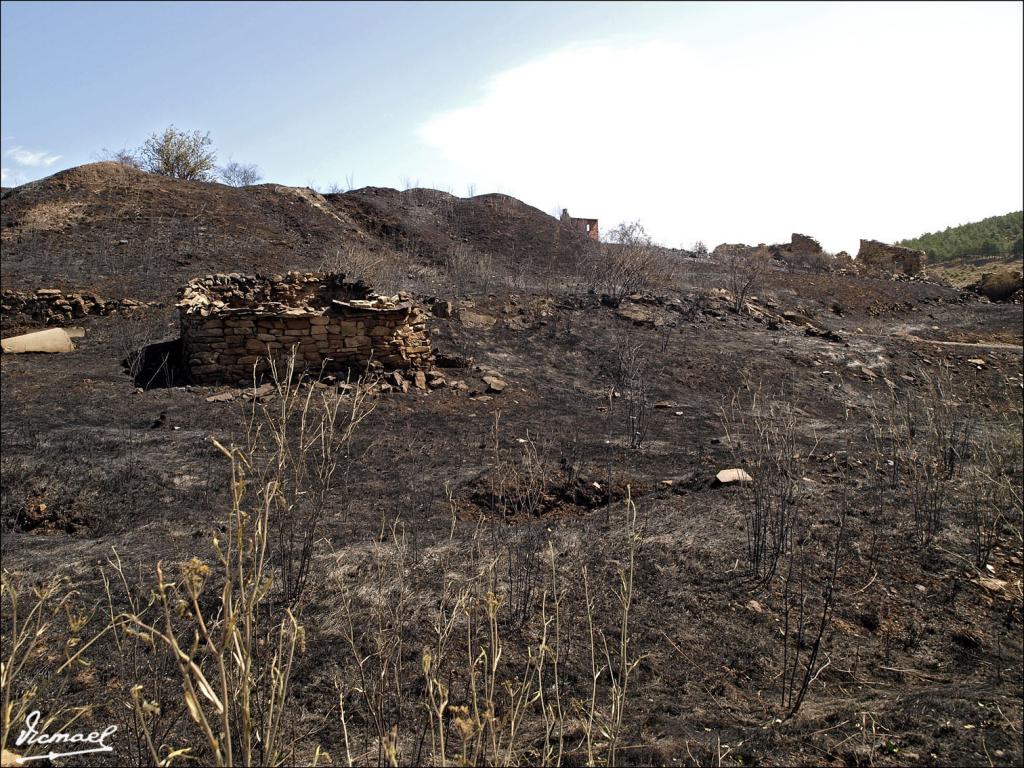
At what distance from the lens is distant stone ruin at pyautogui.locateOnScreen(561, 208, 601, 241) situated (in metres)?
28.9

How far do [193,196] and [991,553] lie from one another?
22192 millimetres

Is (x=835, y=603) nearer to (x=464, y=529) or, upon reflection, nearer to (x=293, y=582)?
(x=464, y=529)

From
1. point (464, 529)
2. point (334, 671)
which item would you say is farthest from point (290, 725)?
point (464, 529)

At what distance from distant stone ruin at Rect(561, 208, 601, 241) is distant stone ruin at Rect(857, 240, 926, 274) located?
36.3ft

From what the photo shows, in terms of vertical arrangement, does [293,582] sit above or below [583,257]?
below

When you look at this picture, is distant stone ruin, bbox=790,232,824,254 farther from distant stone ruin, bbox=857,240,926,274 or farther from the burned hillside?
the burned hillside

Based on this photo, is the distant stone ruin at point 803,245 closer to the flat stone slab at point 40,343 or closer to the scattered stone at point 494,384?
the scattered stone at point 494,384

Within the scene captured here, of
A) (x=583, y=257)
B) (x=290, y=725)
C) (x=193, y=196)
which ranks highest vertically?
(x=193, y=196)

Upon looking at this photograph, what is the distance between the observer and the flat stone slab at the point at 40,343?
34.0 ft

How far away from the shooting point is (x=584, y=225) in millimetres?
31906

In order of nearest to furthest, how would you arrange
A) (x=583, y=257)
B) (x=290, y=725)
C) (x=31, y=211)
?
(x=290, y=725) < (x=31, y=211) < (x=583, y=257)

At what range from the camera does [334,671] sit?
3453 mm

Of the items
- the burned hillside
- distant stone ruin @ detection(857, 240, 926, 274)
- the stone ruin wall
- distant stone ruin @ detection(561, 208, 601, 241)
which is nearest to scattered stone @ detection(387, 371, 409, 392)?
the burned hillside

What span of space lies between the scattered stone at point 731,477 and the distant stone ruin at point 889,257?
2438 cm
